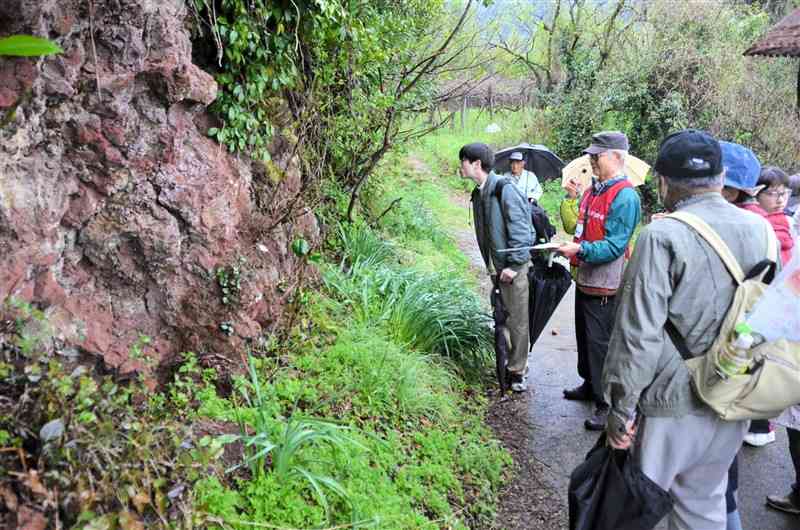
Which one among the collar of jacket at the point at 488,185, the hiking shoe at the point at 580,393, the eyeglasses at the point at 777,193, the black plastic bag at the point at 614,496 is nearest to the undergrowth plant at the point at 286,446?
the black plastic bag at the point at 614,496

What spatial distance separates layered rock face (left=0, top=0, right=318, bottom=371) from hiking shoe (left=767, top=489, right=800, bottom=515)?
3499 mm

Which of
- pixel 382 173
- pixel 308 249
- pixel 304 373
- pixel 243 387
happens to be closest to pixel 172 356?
pixel 243 387

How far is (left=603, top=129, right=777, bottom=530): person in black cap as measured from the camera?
2604mm

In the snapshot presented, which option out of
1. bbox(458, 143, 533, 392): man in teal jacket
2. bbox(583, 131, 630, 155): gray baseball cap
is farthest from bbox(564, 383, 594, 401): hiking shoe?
bbox(583, 131, 630, 155): gray baseball cap

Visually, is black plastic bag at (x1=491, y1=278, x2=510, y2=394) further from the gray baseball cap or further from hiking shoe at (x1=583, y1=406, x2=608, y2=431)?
the gray baseball cap

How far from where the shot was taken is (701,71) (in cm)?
1412

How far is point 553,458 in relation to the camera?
452 centimetres

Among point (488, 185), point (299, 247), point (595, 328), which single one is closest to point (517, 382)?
point (595, 328)

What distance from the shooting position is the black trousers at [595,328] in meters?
4.73

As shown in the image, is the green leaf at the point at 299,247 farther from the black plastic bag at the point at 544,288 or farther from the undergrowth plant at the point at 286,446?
the black plastic bag at the point at 544,288

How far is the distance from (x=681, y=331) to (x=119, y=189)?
2952mm

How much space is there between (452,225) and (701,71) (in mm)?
7119

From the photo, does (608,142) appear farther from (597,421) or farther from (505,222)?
(597,421)

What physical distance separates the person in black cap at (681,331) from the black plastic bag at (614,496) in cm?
8
